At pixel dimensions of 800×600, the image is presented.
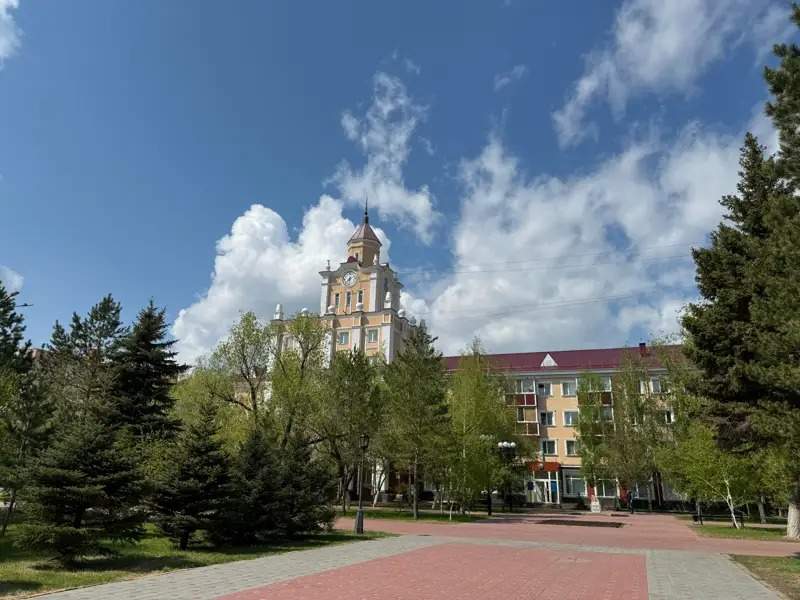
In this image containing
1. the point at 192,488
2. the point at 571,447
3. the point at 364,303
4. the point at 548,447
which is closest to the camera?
the point at 192,488

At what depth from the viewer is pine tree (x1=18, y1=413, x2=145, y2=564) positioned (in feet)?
36.6

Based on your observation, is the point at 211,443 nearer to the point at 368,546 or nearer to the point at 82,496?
the point at 82,496

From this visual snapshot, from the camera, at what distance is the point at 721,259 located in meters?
19.4

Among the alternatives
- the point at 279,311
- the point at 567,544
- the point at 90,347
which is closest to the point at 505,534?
the point at 567,544

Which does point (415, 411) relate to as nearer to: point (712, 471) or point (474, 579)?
point (712, 471)

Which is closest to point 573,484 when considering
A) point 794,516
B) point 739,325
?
point 794,516

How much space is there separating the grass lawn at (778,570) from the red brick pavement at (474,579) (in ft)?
8.22

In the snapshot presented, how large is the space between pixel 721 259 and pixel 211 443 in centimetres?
1749

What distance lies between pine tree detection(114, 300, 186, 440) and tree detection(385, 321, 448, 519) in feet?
44.3

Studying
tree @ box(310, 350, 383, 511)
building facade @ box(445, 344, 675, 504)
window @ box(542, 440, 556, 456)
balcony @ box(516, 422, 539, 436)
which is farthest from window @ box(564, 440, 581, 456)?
tree @ box(310, 350, 383, 511)

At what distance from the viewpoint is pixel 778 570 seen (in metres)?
13.6

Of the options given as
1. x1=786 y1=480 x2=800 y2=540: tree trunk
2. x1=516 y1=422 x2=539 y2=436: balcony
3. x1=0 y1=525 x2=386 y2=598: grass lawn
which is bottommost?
x1=0 y1=525 x2=386 y2=598: grass lawn

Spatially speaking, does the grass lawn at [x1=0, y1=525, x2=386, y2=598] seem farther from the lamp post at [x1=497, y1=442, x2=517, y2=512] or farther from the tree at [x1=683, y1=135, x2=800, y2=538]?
the lamp post at [x1=497, y1=442, x2=517, y2=512]

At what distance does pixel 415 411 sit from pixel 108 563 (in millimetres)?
22651
